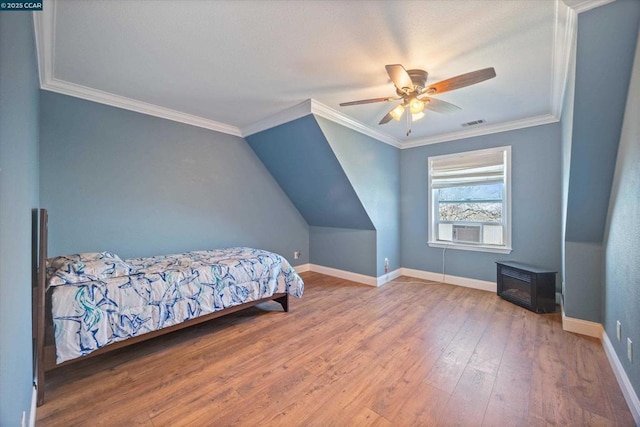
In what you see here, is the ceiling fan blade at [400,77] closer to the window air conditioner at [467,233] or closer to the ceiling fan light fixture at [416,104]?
the ceiling fan light fixture at [416,104]

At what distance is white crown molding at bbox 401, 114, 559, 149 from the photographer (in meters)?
3.42

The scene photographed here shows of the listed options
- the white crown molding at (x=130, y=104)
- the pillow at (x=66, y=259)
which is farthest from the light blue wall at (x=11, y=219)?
A: the white crown molding at (x=130, y=104)

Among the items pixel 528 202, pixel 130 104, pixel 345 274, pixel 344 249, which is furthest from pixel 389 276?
pixel 130 104

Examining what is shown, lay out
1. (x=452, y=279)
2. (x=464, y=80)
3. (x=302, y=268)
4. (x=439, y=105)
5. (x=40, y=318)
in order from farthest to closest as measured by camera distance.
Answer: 1. (x=302, y=268)
2. (x=452, y=279)
3. (x=439, y=105)
4. (x=464, y=80)
5. (x=40, y=318)

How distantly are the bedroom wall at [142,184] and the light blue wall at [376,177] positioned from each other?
155 centimetres

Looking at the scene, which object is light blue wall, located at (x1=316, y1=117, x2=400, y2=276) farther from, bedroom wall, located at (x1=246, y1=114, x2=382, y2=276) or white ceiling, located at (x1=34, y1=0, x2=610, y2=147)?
white ceiling, located at (x1=34, y1=0, x2=610, y2=147)

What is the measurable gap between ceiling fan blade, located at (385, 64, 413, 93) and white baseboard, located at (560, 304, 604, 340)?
2.77 meters

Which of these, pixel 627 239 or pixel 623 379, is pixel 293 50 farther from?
pixel 623 379

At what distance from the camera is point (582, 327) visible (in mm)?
2609

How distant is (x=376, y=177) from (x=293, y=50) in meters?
2.52

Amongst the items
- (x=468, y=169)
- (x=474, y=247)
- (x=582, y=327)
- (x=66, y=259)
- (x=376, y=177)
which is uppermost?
(x=468, y=169)

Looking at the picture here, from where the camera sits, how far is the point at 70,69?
7.68ft

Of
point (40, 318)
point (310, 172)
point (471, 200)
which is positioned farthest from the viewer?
point (471, 200)

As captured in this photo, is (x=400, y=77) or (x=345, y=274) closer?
(x=400, y=77)
